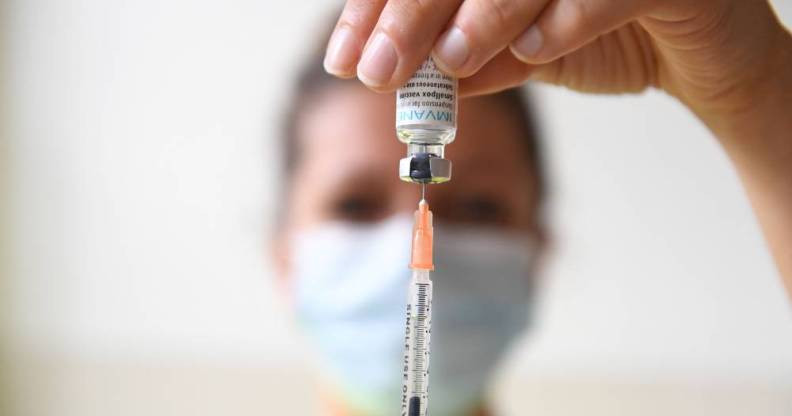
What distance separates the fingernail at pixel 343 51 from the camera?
648 mm

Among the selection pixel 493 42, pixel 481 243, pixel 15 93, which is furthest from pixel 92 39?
pixel 493 42

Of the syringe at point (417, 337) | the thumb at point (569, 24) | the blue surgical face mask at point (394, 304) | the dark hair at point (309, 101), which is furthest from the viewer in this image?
the dark hair at point (309, 101)

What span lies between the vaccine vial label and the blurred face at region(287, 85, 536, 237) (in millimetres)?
943

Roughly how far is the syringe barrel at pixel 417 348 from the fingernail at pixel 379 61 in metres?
0.22

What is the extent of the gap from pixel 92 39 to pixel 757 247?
185 cm

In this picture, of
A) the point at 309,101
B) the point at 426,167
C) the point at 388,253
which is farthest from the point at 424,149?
the point at 309,101

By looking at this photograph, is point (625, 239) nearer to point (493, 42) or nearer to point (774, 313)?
point (774, 313)

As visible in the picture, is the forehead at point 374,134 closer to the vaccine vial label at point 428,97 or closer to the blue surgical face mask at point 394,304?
the blue surgical face mask at point 394,304

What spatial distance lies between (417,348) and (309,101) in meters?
1.08

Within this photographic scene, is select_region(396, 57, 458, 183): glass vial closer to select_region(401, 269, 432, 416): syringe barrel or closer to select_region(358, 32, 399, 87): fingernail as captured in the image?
select_region(358, 32, 399, 87): fingernail

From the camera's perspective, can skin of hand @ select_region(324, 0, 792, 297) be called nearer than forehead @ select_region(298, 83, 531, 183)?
Yes

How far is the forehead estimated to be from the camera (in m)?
1.61

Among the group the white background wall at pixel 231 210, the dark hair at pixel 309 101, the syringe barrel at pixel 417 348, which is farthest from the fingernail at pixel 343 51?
the white background wall at pixel 231 210

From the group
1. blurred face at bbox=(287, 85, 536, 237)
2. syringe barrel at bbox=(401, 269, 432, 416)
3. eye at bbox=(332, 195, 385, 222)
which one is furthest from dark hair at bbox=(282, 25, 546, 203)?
syringe barrel at bbox=(401, 269, 432, 416)
